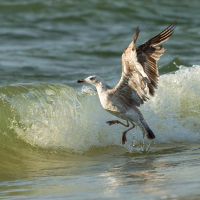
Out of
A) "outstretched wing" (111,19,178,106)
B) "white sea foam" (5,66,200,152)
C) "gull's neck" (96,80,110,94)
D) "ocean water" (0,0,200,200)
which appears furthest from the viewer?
"white sea foam" (5,66,200,152)

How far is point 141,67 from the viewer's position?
486 centimetres

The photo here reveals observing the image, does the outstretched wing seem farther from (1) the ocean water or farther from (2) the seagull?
(1) the ocean water

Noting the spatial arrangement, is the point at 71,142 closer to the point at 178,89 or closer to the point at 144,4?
the point at 178,89

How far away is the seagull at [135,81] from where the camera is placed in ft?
16.1

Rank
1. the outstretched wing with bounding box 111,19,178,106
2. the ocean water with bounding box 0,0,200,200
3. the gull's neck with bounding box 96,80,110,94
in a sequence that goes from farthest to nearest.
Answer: the gull's neck with bounding box 96,80,110,94, the outstretched wing with bounding box 111,19,178,106, the ocean water with bounding box 0,0,200,200

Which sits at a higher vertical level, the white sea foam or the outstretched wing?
the outstretched wing

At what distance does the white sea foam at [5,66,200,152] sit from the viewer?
6.09 meters

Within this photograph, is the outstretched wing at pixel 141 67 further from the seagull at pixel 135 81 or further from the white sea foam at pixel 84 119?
the white sea foam at pixel 84 119

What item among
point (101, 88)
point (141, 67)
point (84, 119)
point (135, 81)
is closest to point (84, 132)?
point (84, 119)

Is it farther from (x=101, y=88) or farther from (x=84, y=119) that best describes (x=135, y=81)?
Answer: (x=84, y=119)

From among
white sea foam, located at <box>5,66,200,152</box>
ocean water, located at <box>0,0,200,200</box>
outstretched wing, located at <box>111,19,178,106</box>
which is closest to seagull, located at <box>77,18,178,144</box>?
outstretched wing, located at <box>111,19,178,106</box>

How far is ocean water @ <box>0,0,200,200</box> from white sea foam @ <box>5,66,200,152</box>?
16 mm

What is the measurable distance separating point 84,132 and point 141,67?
1.88 m

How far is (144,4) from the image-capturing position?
1945cm
